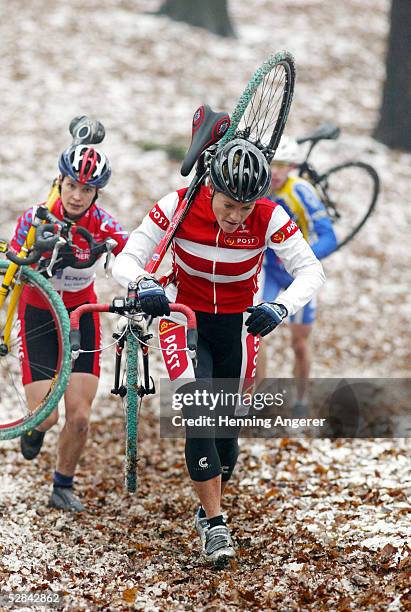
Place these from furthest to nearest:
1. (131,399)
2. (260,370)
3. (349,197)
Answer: (349,197), (260,370), (131,399)

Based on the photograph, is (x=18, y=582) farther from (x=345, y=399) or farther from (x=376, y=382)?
(x=376, y=382)

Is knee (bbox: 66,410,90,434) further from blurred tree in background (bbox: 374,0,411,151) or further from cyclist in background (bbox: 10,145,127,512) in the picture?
blurred tree in background (bbox: 374,0,411,151)

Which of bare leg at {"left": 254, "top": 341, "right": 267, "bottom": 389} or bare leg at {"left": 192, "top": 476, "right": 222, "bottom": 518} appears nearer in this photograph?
bare leg at {"left": 192, "top": 476, "right": 222, "bottom": 518}

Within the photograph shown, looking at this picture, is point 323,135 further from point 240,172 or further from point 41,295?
point 41,295

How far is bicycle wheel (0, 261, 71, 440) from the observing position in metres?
5.12

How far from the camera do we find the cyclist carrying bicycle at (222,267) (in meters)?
4.79

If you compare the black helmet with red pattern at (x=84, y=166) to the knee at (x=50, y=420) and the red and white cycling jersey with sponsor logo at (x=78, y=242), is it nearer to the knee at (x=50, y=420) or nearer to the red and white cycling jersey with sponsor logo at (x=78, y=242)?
the red and white cycling jersey with sponsor logo at (x=78, y=242)

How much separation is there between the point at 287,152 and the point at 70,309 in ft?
8.19

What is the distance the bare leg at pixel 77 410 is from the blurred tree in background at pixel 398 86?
10.2 meters

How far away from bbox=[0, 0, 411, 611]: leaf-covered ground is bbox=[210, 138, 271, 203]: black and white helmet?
225cm

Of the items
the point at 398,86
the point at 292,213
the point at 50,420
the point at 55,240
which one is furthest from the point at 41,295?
the point at 398,86

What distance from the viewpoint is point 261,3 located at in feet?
66.5

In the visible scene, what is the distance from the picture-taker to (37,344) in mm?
5906

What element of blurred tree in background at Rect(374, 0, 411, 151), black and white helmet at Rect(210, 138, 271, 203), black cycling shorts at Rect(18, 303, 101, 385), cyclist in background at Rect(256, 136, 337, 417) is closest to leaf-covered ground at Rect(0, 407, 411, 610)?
black cycling shorts at Rect(18, 303, 101, 385)
